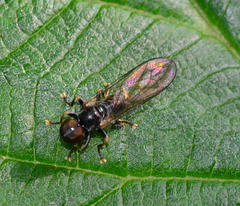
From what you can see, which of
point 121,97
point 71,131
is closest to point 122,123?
point 121,97

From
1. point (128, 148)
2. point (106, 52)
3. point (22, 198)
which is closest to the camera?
point (22, 198)

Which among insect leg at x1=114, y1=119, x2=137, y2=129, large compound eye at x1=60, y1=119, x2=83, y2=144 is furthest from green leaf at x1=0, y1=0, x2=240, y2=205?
large compound eye at x1=60, y1=119, x2=83, y2=144

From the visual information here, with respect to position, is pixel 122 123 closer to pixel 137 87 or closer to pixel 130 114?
pixel 130 114

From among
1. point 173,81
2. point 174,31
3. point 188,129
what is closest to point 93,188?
point 188,129

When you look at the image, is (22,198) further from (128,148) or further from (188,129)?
(188,129)

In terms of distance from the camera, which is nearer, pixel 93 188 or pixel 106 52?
pixel 93 188

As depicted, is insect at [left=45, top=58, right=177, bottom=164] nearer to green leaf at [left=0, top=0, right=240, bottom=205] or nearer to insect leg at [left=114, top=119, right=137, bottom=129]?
insect leg at [left=114, top=119, right=137, bottom=129]
